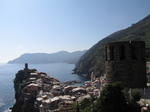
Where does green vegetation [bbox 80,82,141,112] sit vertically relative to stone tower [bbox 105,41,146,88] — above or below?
below

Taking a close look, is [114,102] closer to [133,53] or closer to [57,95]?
[133,53]

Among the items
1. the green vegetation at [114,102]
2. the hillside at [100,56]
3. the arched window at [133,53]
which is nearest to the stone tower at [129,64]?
the arched window at [133,53]

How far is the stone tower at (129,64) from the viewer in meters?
14.4

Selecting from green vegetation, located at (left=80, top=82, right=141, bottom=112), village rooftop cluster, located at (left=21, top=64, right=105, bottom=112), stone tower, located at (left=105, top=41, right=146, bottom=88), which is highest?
stone tower, located at (left=105, top=41, right=146, bottom=88)

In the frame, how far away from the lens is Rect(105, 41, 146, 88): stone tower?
47.1 feet

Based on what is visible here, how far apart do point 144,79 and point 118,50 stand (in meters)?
3.61

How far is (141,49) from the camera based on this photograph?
577 inches

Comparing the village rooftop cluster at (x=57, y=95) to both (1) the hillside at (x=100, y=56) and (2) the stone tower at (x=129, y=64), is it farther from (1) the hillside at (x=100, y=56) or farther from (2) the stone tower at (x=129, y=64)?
(1) the hillside at (x=100, y=56)

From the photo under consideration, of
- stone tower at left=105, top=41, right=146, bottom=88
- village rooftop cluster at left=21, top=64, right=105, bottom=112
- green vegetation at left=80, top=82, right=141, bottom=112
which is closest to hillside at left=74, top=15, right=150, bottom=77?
village rooftop cluster at left=21, top=64, right=105, bottom=112

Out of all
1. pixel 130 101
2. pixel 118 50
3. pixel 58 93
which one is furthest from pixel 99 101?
pixel 58 93

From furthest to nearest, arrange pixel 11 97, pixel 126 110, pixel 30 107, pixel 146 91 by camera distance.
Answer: pixel 11 97 → pixel 30 107 → pixel 146 91 → pixel 126 110

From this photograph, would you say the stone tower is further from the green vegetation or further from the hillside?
the hillside

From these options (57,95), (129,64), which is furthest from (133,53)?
(57,95)

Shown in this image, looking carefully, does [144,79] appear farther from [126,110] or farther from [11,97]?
[11,97]
